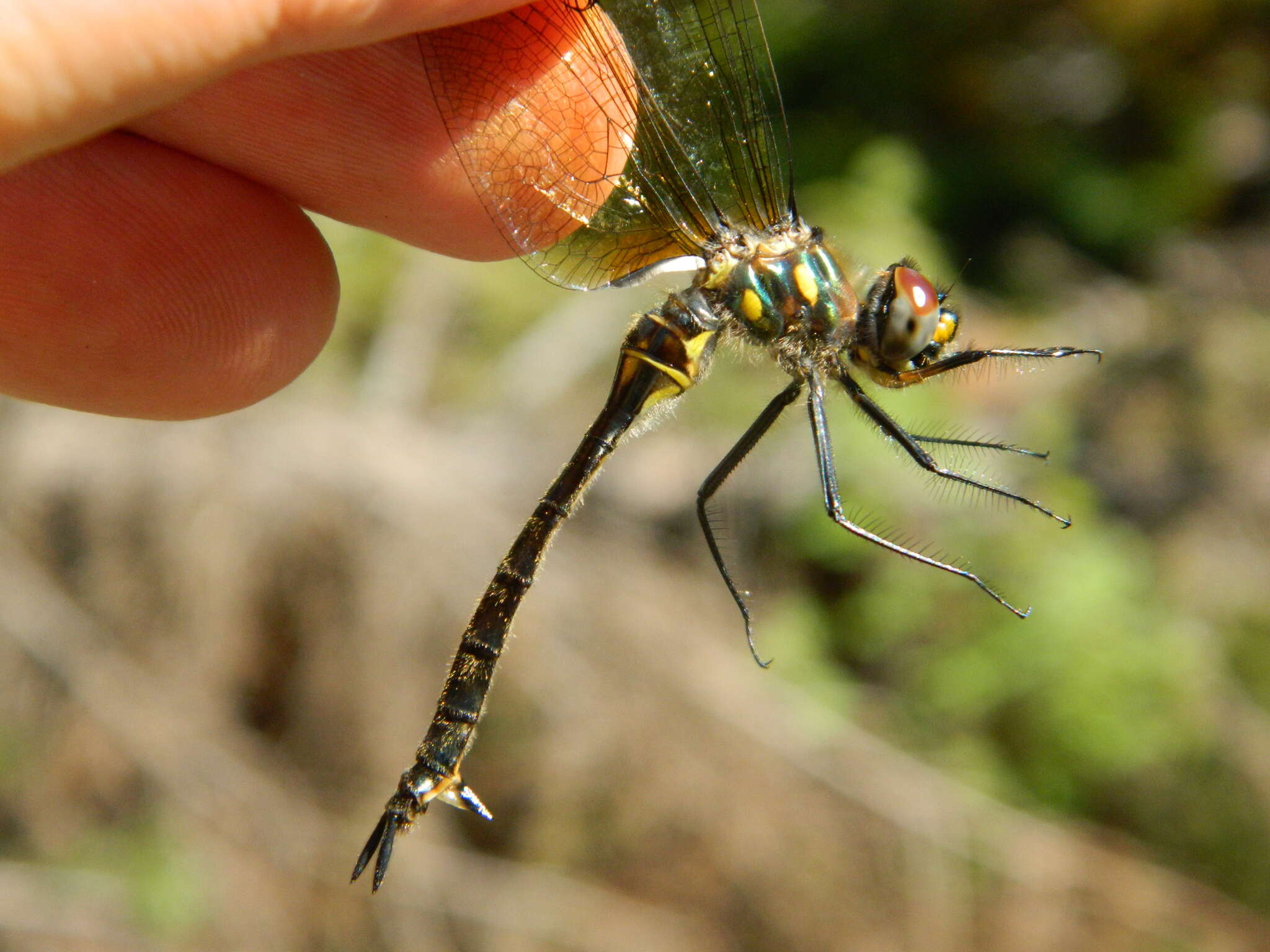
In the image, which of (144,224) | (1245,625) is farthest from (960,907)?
(144,224)

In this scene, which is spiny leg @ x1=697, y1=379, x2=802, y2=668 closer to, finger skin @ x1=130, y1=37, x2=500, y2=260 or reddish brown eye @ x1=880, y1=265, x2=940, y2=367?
reddish brown eye @ x1=880, y1=265, x2=940, y2=367

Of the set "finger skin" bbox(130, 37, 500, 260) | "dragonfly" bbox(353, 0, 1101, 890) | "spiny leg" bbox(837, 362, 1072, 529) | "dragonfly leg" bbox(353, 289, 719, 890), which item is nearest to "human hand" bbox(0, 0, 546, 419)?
"finger skin" bbox(130, 37, 500, 260)

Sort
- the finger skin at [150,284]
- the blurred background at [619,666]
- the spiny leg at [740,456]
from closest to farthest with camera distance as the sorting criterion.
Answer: the finger skin at [150,284], the spiny leg at [740,456], the blurred background at [619,666]

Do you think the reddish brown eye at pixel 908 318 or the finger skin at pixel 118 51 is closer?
the finger skin at pixel 118 51

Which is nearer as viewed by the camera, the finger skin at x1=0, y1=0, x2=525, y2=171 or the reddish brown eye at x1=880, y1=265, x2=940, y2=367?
the finger skin at x1=0, y1=0, x2=525, y2=171

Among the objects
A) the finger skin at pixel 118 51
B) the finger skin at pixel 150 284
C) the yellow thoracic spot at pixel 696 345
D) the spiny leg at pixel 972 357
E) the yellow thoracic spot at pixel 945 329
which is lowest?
the spiny leg at pixel 972 357

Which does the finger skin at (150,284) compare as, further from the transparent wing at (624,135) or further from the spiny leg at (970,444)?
the spiny leg at (970,444)

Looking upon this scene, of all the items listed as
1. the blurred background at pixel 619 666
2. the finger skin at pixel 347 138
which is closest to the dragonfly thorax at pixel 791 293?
the blurred background at pixel 619 666

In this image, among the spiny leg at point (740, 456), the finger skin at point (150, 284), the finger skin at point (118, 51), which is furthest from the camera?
the spiny leg at point (740, 456)

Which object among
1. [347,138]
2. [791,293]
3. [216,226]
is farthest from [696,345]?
[216,226]
